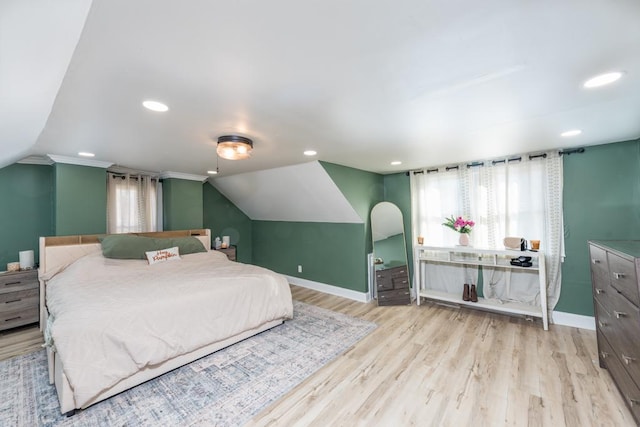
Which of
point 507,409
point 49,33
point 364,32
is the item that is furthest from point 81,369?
point 507,409

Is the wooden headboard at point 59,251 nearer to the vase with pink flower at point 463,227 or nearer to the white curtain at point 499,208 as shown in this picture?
the white curtain at point 499,208

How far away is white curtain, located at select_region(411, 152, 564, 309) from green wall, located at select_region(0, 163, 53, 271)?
5281 millimetres

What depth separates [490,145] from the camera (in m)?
2.79

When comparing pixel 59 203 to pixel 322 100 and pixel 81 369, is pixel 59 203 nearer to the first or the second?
pixel 81 369

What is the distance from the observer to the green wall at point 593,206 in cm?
273

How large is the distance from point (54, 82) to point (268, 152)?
1.82 meters

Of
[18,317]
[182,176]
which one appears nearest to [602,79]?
[182,176]

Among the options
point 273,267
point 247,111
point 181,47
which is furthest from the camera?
point 273,267

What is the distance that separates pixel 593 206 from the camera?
292 cm

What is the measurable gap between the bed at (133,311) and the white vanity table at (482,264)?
211 cm

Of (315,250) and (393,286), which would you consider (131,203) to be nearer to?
(315,250)

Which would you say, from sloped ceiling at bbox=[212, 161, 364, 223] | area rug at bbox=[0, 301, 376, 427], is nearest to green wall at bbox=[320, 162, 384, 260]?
sloped ceiling at bbox=[212, 161, 364, 223]

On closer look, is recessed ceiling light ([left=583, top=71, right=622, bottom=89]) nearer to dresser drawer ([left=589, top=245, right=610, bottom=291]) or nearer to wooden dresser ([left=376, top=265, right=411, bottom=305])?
dresser drawer ([left=589, top=245, right=610, bottom=291])

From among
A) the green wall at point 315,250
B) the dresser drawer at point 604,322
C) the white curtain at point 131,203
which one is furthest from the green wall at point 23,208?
the dresser drawer at point 604,322
